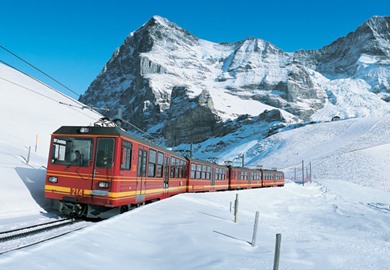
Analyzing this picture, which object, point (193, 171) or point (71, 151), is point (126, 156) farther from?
point (193, 171)

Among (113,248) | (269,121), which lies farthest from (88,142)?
(269,121)

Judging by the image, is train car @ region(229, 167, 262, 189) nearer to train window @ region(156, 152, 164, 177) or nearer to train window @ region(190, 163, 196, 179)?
train window @ region(190, 163, 196, 179)

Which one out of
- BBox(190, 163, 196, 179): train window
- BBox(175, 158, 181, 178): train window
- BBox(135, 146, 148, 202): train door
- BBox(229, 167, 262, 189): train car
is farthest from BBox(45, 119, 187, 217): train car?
BBox(229, 167, 262, 189): train car

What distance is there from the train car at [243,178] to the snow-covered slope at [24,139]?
1658 centimetres

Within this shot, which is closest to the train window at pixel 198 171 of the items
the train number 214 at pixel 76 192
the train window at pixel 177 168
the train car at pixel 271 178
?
the train window at pixel 177 168

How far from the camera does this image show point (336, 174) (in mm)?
78438

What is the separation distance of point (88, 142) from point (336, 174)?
255 feet

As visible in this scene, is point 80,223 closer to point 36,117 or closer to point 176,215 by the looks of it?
point 176,215

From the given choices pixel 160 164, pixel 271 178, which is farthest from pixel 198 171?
pixel 271 178

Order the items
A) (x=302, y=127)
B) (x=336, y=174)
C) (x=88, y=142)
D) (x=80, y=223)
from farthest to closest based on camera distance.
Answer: (x=302, y=127) < (x=336, y=174) < (x=88, y=142) < (x=80, y=223)

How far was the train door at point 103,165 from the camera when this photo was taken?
10797 millimetres

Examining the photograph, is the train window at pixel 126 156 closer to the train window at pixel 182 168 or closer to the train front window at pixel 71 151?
the train front window at pixel 71 151

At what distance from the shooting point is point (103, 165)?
10906mm

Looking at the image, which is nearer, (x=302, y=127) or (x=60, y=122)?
(x=60, y=122)
